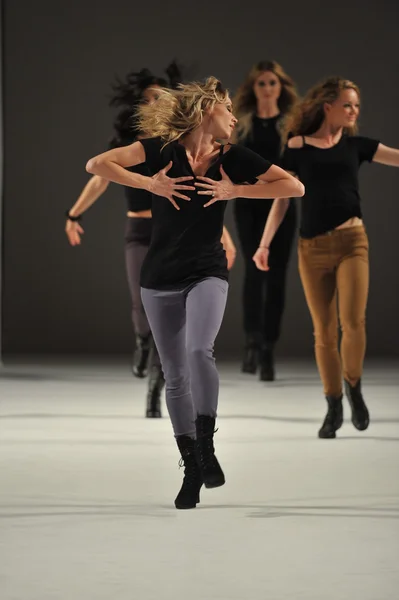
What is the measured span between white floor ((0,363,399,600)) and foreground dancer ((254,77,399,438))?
0.38 m

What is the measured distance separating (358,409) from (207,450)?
180 centimetres

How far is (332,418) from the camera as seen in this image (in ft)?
19.2

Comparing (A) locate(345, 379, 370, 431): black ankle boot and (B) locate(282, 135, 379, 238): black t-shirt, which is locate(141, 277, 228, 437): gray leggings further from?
(A) locate(345, 379, 370, 431): black ankle boot

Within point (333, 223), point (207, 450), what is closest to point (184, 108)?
point (207, 450)

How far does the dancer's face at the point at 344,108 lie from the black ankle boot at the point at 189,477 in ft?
6.26

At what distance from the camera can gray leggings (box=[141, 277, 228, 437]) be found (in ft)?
13.8

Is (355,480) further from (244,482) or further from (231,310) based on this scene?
(231,310)

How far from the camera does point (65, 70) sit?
10.1 m

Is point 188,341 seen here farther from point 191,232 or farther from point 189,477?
point 189,477

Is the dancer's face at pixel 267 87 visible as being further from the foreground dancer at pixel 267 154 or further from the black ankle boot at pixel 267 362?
the black ankle boot at pixel 267 362

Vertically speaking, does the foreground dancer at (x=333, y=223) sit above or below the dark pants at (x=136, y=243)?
above

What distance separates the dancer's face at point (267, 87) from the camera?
7.98 metres

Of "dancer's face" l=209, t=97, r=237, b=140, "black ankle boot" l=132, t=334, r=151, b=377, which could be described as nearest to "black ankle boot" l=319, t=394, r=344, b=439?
"dancer's face" l=209, t=97, r=237, b=140

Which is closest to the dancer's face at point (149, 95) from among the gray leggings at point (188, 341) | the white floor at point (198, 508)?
the white floor at point (198, 508)
